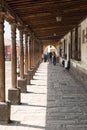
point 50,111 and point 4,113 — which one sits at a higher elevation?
point 4,113

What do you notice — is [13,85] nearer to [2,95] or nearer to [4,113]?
[2,95]

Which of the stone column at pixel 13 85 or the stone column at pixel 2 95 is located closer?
the stone column at pixel 2 95

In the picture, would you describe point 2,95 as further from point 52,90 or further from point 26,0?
point 52,90

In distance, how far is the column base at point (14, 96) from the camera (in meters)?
12.1

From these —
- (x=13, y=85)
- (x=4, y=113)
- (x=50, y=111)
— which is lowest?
(x=50, y=111)

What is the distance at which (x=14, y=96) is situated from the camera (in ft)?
40.0

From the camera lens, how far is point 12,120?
9.63 metres

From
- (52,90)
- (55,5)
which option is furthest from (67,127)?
(52,90)

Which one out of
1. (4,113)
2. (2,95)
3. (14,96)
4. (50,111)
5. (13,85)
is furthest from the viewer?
(13,85)

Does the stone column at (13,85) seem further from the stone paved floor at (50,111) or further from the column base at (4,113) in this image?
the column base at (4,113)

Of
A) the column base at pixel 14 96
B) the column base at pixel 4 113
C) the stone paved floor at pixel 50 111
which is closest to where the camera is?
the stone paved floor at pixel 50 111

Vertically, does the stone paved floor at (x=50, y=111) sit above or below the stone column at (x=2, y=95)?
below

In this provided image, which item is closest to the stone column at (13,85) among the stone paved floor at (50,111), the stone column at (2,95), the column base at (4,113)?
the stone paved floor at (50,111)

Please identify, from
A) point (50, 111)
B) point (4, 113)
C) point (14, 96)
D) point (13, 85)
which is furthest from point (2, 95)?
point (13, 85)
